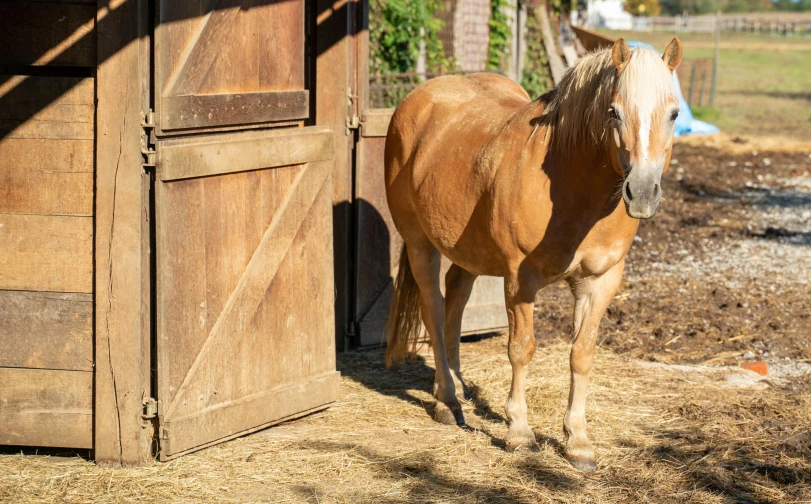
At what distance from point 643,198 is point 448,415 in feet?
6.39

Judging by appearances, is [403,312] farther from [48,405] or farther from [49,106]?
[49,106]

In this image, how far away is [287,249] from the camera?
477cm

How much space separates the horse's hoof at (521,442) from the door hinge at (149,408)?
1701mm

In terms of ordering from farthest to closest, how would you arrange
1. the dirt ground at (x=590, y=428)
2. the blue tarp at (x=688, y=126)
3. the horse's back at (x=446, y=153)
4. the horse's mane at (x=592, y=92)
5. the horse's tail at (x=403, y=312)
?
the blue tarp at (x=688, y=126), the horse's tail at (x=403, y=312), the horse's back at (x=446, y=153), the dirt ground at (x=590, y=428), the horse's mane at (x=592, y=92)

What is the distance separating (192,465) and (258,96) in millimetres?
1802

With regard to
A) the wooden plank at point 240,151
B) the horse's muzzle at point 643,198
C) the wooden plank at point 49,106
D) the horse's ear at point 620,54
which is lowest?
the horse's muzzle at point 643,198

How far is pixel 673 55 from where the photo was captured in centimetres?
399

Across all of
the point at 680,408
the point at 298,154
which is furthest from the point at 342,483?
the point at 680,408

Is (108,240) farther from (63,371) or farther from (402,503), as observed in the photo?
(402,503)

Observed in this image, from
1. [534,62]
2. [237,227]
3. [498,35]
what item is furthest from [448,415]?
[534,62]

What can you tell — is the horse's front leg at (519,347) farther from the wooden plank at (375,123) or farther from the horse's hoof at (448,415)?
the wooden plank at (375,123)

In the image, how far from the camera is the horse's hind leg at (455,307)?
5453 millimetres

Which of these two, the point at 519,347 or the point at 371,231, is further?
the point at 371,231

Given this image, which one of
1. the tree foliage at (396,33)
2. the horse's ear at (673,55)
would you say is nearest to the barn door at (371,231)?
the horse's ear at (673,55)
